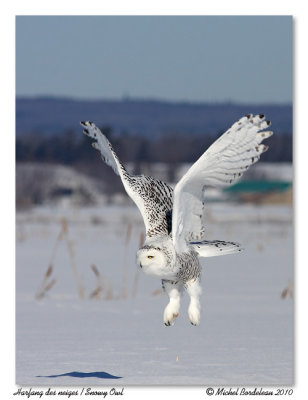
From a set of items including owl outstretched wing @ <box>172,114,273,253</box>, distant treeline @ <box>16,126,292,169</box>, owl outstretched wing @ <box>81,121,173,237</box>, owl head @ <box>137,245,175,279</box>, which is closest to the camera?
owl head @ <box>137,245,175,279</box>

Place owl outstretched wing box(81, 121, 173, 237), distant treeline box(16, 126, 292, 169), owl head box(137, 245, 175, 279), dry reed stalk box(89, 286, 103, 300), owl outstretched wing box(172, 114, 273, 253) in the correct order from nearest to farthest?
1. owl head box(137, 245, 175, 279)
2. owl outstretched wing box(172, 114, 273, 253)
3. owl outstretched wing box(81, 121, 173, 237)
4. dry reed stalk box(89, 286, 103, 300)
5. distant treeline box(16, 126, 292, 169)

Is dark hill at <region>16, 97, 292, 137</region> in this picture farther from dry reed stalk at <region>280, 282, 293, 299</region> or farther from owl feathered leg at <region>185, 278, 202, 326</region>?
owl feathered leg at <region>185, 278, 202, 326</region>

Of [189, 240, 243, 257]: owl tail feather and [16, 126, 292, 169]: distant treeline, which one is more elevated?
[16, 126, 292, 169]: distant treeline

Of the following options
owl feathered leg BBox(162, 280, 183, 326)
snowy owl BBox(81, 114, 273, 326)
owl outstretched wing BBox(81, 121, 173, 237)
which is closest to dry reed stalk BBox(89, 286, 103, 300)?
owl outstretched wing BBox(81, 121, 173, 237)

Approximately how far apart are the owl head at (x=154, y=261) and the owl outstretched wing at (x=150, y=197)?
0.72 ft

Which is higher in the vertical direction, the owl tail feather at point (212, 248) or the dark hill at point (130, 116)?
the dark hill at point (130, 116)

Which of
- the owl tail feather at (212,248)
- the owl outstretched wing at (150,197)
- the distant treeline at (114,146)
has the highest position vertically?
the distant treeline at (114,146)

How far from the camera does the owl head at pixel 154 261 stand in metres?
3.80

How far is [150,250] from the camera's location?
3838 mm

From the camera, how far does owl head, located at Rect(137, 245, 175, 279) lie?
3803mm

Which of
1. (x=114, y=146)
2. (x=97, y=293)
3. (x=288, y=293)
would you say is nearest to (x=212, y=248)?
(x=97, y=293)

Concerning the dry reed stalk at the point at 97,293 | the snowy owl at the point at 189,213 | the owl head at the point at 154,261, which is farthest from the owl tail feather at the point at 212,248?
the dry reed stalk at the point at 97,293

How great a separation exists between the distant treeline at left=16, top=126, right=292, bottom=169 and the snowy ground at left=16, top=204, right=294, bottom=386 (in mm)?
5693

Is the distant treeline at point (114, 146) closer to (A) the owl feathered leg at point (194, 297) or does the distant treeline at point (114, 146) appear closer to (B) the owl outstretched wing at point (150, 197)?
(B) the owl outstretched wing at point (150, 197)
